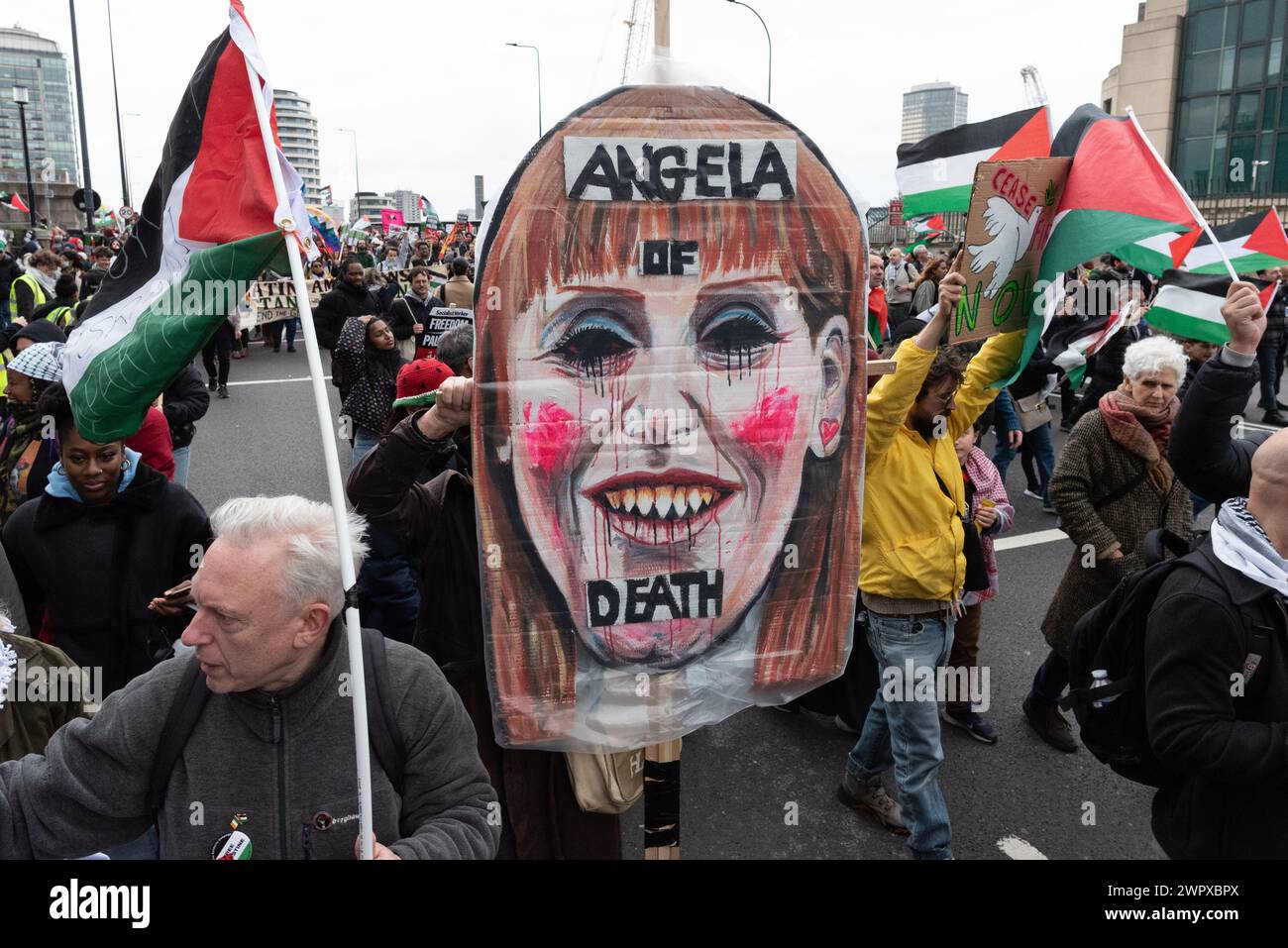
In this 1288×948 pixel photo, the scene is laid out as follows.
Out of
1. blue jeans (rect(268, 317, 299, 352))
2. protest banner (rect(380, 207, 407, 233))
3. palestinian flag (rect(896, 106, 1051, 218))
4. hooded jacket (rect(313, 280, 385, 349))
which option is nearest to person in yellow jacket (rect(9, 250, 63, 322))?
hooded jacket (rect(313, 280, 385, 349))

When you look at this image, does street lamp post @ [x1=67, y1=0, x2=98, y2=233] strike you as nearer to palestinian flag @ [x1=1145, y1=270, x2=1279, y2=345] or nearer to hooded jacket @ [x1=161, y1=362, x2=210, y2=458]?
hooded jacket @ [x1=161, y1=362, x2=210, y2=458]

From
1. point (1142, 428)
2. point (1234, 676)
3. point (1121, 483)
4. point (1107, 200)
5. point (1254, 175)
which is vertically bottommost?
point (1234, 676)

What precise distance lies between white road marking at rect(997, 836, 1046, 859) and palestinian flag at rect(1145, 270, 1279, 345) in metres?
2.03

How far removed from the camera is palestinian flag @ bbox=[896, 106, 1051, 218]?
3.10m

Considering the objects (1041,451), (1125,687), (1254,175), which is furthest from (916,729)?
(1254,175)

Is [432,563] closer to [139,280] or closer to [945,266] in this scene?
[139,280]

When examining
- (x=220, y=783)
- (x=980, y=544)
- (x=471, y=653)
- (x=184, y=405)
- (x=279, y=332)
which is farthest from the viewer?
(x=279, y=332)

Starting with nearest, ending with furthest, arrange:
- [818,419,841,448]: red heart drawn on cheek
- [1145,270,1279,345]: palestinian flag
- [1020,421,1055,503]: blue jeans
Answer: [818,419,841,448]: red heart drawn on cheek → [1145,270,1279,345]: palestinian flag → [1020,421,1055,503]: blue jeans

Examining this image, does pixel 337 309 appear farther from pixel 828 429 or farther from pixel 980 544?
pixel 828 429

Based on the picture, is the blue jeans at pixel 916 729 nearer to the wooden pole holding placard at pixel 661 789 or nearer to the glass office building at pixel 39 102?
the wooden pole holding placard at pixel 661 789

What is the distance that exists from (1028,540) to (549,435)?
5.76 m

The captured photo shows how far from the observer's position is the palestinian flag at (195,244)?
2098 mm

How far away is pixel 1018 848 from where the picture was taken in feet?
11.7
